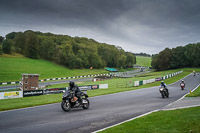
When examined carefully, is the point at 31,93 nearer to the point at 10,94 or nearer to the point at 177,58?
the point at 10,94

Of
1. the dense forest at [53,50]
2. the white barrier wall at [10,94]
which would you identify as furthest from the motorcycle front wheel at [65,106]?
the dense forest at [53,50]

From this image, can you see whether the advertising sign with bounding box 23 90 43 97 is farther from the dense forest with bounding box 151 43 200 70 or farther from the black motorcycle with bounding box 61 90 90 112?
the dense forest with bounding box 151 43 200 70

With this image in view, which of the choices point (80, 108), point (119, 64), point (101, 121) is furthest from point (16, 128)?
point (119, 64)

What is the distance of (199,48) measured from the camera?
10994 cm

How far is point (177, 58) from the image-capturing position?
111500 millimetres

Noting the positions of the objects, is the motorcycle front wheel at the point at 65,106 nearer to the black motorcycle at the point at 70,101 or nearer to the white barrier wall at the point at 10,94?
the black motorcycle at the point at 70,101

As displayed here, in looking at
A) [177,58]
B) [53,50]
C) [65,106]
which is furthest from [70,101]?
[177,58]

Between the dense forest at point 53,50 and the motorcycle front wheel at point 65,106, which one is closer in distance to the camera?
the motorcycle front wheel at point 65,106

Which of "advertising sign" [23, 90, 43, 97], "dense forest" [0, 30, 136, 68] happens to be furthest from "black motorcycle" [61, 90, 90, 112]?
"dense forest" [0, 30, 136, 68]

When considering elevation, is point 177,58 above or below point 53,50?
below

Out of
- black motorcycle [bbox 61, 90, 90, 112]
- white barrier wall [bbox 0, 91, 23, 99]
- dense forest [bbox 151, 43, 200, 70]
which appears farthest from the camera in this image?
dense forest [bbox 151, 43, 200, 70]

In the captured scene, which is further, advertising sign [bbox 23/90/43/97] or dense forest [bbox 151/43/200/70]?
dense forest [bbox 151/43/200/70]

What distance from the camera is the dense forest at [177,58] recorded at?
108 metres

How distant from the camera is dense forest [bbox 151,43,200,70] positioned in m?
108
